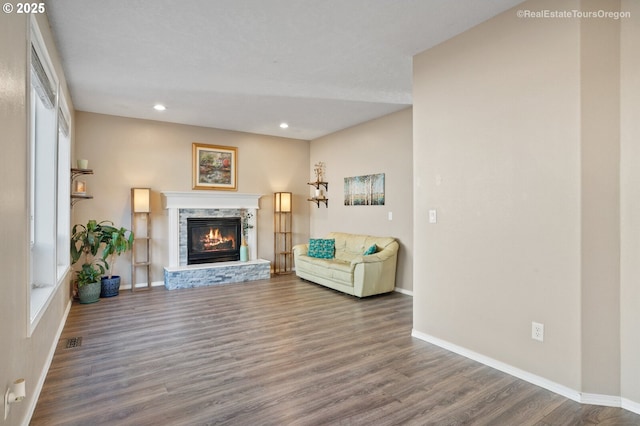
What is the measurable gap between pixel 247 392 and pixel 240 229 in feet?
14.6

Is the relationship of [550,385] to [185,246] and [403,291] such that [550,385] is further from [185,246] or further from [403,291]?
[185,246]

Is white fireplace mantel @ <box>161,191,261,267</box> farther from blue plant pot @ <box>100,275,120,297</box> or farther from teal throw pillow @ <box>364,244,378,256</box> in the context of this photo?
teal throw pillow @ <box>364,244,378,256</box>

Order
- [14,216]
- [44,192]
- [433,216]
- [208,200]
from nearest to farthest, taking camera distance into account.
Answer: [14,216], [44,192], [433,216], [208,200]

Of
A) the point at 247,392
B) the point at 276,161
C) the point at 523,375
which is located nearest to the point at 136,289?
the point at 276,161

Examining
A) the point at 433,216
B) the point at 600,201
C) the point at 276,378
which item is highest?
the point at 600,201

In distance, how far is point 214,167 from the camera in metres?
6.44

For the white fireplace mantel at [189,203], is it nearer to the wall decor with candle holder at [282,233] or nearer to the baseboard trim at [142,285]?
the baseboard trim at [142,285]

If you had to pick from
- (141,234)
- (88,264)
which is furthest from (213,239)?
(88,264)

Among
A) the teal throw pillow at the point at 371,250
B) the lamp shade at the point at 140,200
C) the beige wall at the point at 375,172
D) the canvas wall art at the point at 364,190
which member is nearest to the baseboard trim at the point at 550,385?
the beige wall at the point at 375,172

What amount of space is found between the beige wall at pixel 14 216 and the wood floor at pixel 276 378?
500 millimetres

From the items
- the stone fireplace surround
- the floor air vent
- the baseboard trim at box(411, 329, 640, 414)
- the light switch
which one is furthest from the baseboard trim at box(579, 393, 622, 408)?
the stone fireplace surround

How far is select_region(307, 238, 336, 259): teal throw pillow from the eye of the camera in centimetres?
609

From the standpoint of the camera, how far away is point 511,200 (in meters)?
2.69

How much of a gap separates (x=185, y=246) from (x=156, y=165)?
1.44 m
